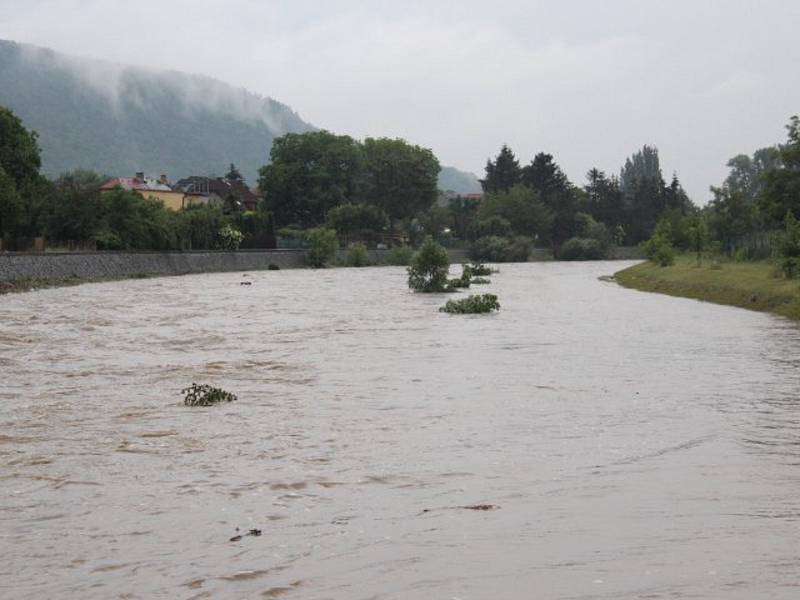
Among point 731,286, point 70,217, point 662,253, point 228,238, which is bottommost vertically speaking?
point 731,286

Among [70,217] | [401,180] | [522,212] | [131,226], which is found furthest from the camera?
[401,180]

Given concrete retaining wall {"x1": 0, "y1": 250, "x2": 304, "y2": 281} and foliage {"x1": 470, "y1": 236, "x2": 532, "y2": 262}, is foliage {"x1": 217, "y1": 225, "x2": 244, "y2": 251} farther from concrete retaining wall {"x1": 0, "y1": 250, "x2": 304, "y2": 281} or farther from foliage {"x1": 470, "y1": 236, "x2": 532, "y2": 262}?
foliage {"x1": 470, "y1": 236, "x2": 532, "y2": 262}

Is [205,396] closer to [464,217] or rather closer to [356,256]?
[356,256]

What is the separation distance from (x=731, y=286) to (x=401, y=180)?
122 meters

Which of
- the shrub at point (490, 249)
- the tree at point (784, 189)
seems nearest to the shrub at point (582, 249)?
the shrub at point (490, 249)

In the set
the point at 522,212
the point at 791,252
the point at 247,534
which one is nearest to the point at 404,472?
the point at 247,534

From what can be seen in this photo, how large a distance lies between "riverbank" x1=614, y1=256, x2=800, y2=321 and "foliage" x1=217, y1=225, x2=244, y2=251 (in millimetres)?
49333

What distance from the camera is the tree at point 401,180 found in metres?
169

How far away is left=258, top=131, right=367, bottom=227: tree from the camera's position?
156750mm

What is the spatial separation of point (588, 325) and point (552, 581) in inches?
1120

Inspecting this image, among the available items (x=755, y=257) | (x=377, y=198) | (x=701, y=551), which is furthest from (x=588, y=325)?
(x=377, y=198)

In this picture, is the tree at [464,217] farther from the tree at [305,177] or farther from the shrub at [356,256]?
the shrub at [356,256]

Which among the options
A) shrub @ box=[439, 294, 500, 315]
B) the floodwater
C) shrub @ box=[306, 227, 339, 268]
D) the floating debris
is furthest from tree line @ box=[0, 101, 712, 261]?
the floating debris

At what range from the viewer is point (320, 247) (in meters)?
119
